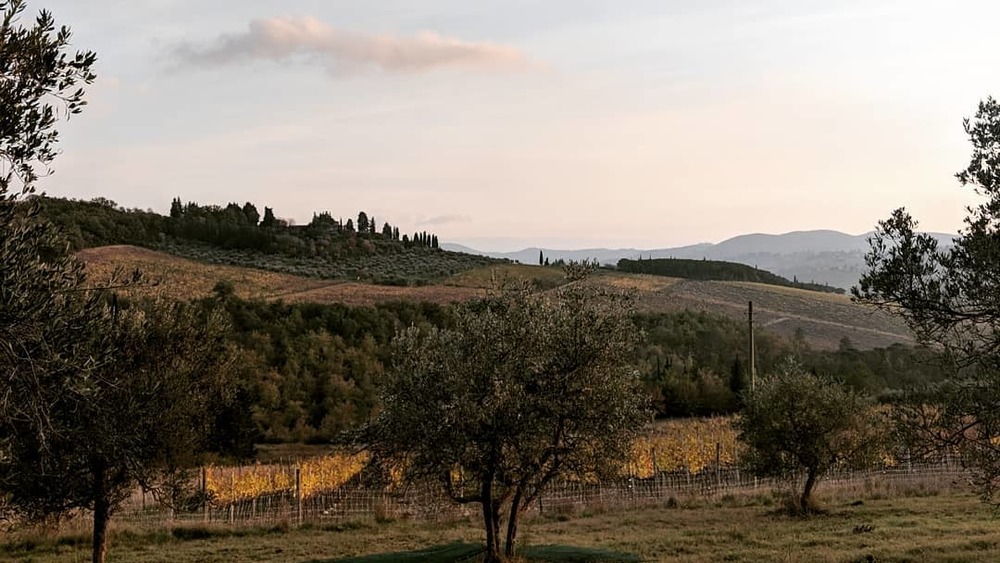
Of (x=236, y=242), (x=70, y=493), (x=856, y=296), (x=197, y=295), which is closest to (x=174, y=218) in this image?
(x=236, y=242)

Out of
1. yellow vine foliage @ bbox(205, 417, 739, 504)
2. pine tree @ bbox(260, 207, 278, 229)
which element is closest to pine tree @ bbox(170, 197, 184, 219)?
pine tree @ bbox(260, 207, 278, 229)

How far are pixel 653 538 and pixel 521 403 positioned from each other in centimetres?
900

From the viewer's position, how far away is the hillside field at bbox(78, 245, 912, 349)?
277 feet

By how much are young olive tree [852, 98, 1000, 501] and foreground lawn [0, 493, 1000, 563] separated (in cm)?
700

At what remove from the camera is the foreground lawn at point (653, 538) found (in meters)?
21.0

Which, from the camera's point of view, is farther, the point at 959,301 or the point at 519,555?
the point at 519,555

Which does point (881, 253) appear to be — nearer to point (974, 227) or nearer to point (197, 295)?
point (974, 227)

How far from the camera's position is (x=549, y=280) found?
71438 millimetres

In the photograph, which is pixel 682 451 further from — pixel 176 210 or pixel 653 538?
pixel 176 210

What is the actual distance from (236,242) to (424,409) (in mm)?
Result: 100320

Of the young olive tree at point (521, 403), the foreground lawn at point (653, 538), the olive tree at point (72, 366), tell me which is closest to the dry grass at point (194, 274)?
the foreground lawn at point (653, 538)

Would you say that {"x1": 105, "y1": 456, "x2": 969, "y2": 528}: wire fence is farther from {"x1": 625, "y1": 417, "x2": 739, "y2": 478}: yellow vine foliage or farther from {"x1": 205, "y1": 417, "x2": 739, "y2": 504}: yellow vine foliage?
{"x1": 625, "y1": 417, "x2": 739, "y2": 478}: yellow vine foliage

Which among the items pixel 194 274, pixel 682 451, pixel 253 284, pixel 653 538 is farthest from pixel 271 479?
pixel 194 274

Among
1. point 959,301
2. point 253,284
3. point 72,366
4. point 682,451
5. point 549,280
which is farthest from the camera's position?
point 253,284
